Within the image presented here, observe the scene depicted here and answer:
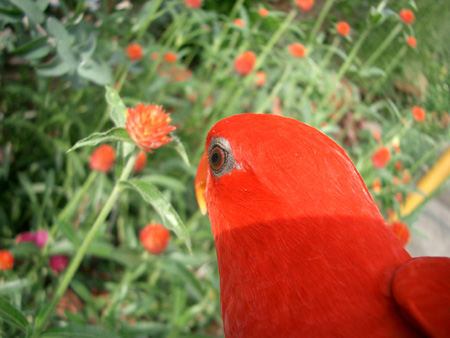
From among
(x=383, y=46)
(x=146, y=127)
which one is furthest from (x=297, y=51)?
(x=146, y=127)

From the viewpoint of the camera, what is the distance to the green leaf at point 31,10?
98 cm

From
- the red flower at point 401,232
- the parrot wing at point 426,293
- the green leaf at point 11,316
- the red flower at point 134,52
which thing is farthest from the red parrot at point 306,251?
the red flower at point 134,52

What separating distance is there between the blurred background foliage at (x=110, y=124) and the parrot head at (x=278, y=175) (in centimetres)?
42

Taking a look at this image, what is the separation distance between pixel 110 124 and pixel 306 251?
1.42m

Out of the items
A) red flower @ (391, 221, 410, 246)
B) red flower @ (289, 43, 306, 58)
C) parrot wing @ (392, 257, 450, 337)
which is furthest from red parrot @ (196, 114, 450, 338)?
red flower @ (289, 43, 306, 58)

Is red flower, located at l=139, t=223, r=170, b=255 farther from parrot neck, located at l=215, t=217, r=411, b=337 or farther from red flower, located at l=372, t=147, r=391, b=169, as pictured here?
red flower, located at l=372, t=147, r=391, b=169

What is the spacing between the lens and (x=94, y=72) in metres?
1.16

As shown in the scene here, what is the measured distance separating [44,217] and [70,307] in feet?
1.42

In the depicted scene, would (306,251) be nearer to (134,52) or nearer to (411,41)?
(134,52)

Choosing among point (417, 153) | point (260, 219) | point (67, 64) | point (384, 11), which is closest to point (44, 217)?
point (67, 64)

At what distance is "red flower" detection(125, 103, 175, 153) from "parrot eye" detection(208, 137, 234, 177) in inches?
4.2

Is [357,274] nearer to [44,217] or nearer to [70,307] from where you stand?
[70,307]

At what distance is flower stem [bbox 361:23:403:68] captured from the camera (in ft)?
5.12

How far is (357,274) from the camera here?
54cm
